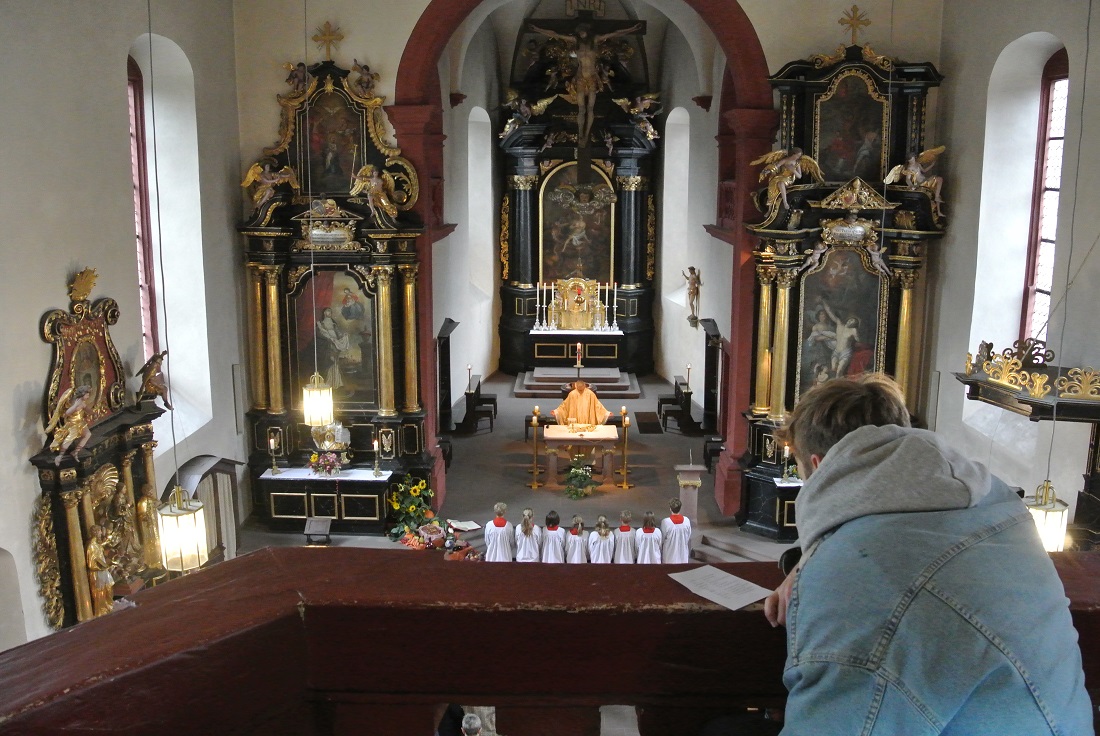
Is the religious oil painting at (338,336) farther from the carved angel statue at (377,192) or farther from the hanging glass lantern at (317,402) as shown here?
the carved angel statue at (377,192)

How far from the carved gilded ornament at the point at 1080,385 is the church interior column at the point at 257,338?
9742 millimetres

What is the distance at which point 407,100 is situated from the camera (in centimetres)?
1396

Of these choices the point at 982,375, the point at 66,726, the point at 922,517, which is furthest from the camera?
the point at 982,375

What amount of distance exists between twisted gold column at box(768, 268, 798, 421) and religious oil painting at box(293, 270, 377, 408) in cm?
539

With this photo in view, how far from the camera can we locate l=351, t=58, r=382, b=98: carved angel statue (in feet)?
45.5

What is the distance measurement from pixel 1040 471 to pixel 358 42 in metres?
9.76

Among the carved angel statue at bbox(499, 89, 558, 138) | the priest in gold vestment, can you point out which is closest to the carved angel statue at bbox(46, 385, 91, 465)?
the priest in gold vestment

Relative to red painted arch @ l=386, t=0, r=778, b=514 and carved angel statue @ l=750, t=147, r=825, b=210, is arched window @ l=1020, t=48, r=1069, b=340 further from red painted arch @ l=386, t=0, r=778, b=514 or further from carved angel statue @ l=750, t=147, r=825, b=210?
red painted arch @ l=386, t=0, r=778, b=514

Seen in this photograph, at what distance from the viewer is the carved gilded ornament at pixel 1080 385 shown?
890 centimetres

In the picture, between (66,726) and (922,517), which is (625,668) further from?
(66,726)

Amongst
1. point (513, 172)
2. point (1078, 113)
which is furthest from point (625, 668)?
point (513, 172)

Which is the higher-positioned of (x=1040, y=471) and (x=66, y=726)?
(x=66, y=726)

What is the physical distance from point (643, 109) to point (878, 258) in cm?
1057

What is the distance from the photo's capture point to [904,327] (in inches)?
552
